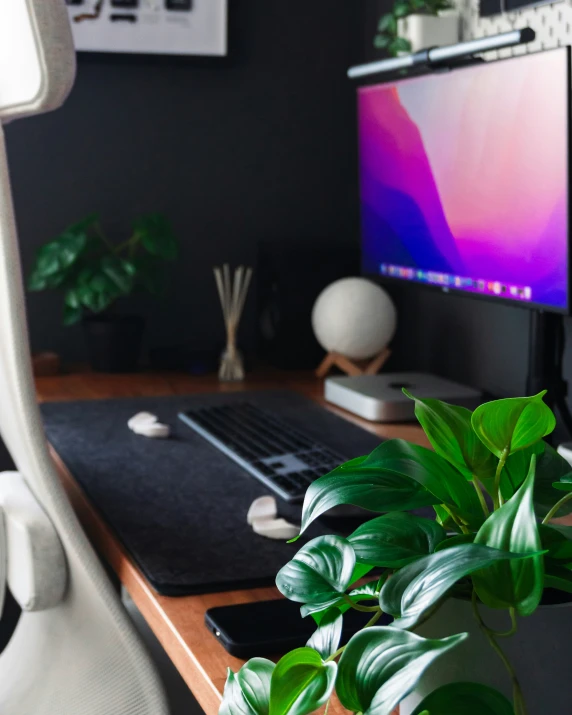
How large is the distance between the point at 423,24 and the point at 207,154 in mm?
570

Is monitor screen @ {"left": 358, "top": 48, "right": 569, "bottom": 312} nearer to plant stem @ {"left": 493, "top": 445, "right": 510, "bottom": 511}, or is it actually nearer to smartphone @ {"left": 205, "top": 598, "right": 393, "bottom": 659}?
smartphone @ {"left": 205, "top": 598, "right": 393, "bottom": 659}

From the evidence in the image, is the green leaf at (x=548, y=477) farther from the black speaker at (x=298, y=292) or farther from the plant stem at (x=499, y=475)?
the black speaker at (x=298, y=292)

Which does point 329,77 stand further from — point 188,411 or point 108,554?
point 108,554

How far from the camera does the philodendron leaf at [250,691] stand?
50 cm

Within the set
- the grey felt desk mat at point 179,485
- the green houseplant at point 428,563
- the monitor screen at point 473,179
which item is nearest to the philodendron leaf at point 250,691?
the green houseplant at point 428,563

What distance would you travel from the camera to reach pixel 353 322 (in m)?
1.93

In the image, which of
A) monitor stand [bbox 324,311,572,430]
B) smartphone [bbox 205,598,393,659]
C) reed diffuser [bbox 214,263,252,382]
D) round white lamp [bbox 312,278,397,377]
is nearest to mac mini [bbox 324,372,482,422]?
monitor stand [bbox 324,311,572,430]

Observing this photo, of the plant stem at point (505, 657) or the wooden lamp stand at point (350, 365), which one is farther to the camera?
the wooden lamp stand at point (350, 365)

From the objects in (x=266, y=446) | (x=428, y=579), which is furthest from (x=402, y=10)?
(x=428, y=579)

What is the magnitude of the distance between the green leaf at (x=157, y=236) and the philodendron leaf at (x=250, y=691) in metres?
1.58

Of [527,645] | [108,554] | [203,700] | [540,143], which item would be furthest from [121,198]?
[527,645]

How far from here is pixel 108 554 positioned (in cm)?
110

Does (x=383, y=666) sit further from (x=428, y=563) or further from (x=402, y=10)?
(x=402, y=10)

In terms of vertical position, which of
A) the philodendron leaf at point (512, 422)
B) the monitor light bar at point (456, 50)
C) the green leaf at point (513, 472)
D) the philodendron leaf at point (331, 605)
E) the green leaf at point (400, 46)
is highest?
the green leaf at point (400, 46)
